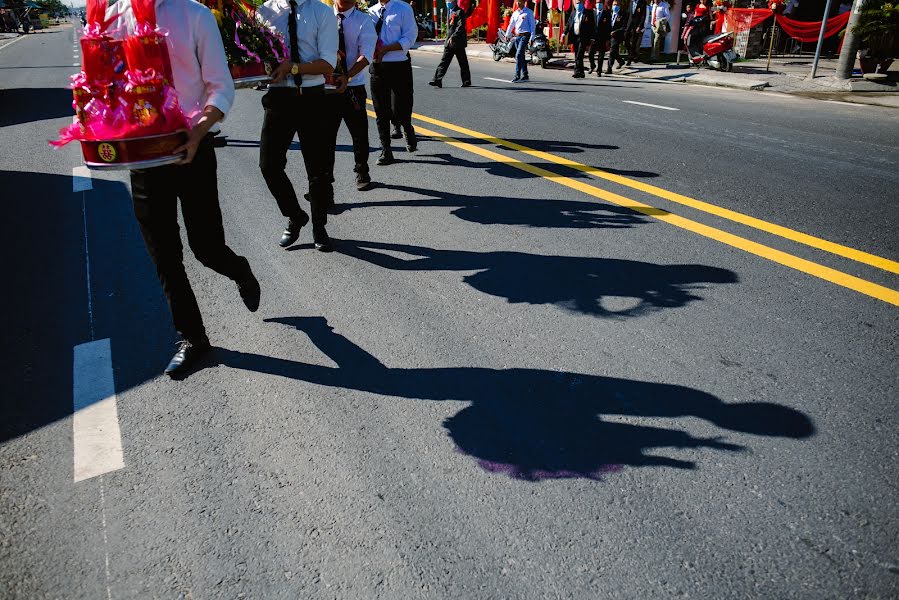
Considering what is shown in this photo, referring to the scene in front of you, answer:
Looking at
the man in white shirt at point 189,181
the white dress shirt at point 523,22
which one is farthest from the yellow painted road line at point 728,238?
the white dress shirt at point 523,22

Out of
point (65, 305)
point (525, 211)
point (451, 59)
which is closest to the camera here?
point (65, 305)

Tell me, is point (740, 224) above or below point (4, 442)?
above

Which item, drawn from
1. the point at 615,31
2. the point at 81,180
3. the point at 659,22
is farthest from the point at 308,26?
the point at 659,22

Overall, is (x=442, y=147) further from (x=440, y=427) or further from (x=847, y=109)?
(x=847, y=109)

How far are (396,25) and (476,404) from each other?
213 inches

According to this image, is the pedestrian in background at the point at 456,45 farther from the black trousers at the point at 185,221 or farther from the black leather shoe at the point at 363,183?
the black trousers at the point at 185,221

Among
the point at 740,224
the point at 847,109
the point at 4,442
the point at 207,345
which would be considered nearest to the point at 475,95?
the point at 847,109

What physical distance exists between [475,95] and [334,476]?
11297 mm

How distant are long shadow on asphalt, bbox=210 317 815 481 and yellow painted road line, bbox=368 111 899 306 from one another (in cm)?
160

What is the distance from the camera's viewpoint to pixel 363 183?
627 centimetres

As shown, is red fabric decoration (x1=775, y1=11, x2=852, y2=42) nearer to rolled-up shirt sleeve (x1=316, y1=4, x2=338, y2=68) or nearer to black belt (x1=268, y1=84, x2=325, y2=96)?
rolled-up shirt sleeve (x1=316, y1=4, x2=338, y2=68)

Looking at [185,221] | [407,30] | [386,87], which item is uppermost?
[407,30]

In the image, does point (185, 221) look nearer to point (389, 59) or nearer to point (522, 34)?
point (389, 59)

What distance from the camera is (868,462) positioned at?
2363 millimetres
